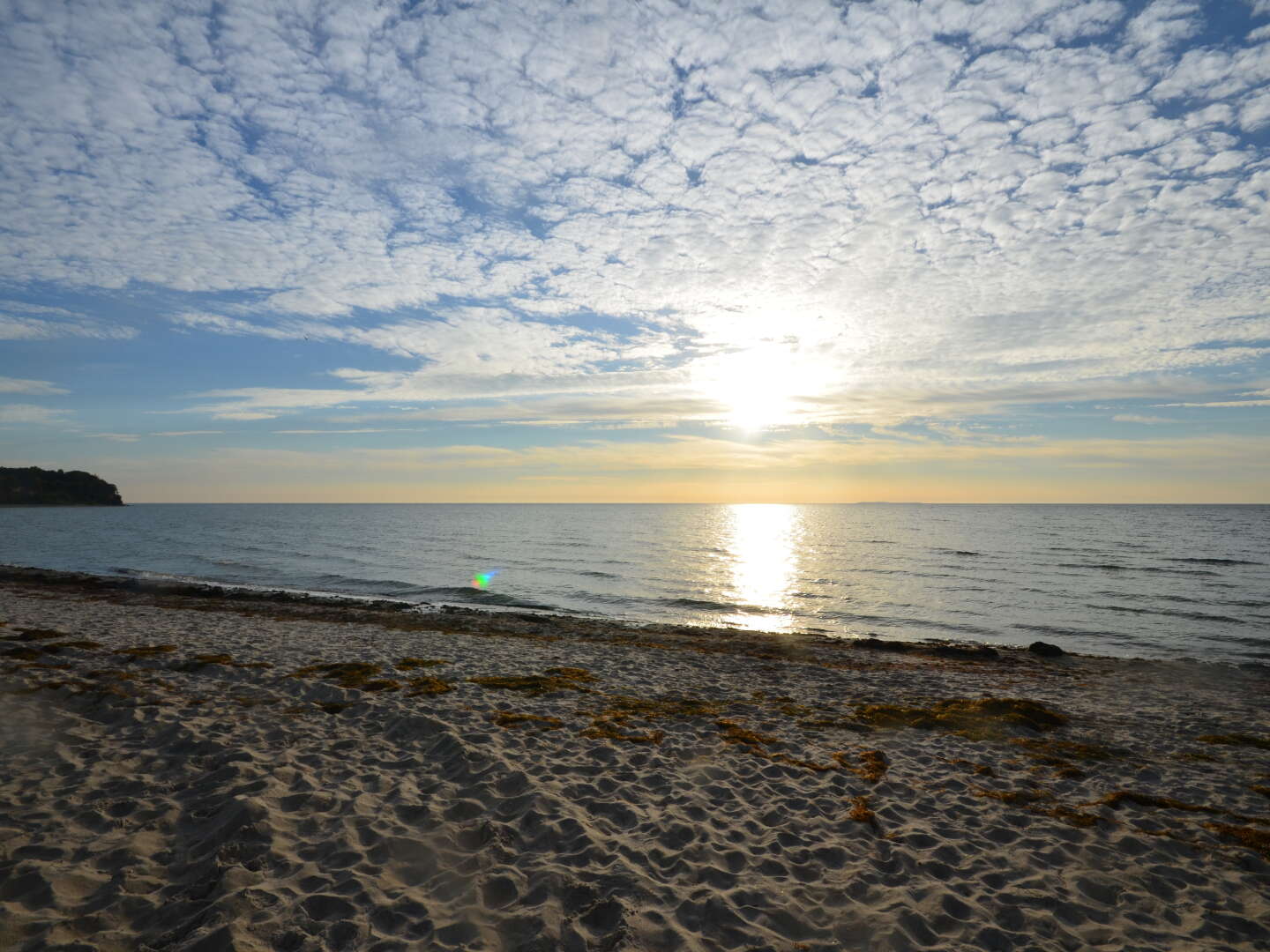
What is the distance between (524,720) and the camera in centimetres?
1138

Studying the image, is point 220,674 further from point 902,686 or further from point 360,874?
point 902,686

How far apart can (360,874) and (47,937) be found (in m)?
2.34

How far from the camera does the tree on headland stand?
190250 mm

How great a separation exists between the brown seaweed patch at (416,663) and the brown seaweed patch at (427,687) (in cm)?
103

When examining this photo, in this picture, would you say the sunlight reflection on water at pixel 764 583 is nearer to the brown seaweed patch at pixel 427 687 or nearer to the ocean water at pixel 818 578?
the ocean water at pixel 818 578

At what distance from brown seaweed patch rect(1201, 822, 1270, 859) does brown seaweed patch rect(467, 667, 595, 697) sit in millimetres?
10383

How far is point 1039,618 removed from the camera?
99.5ft

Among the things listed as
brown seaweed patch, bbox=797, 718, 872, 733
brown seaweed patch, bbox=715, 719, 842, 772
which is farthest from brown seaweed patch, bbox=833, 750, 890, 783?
brown seaweed patch, bbox=797, 718, 872, 733

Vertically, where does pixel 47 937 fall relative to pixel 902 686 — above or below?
above

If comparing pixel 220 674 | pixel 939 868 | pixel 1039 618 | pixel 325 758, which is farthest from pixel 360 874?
pixel 1039 618

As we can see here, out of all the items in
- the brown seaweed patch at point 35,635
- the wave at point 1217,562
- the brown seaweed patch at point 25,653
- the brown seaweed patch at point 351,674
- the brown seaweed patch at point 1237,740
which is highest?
the brown seaweed patch at point 25,653

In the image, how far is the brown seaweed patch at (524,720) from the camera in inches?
438

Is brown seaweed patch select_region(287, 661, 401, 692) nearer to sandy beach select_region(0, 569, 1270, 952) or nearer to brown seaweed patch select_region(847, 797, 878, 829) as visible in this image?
sandy beach select_region(0, 569, 1270, 952)

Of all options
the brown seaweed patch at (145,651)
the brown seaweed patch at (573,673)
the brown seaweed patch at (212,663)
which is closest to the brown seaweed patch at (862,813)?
the brown seaweed patch at (573,673)
